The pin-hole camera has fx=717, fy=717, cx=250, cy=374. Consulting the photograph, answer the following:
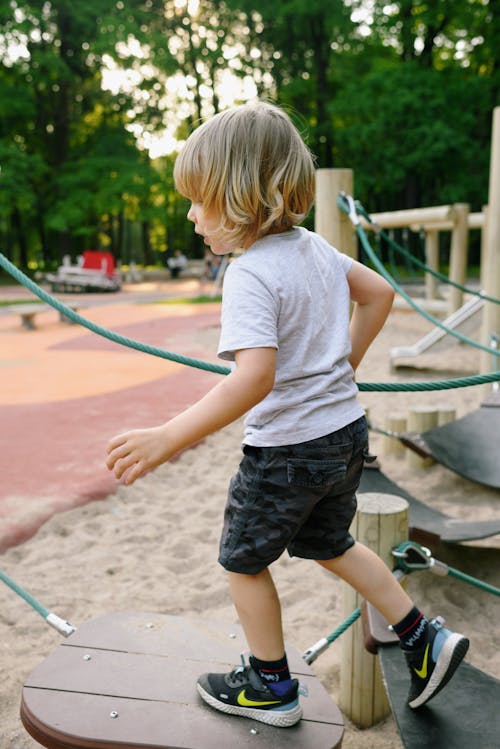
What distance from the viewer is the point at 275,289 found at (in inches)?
55.5

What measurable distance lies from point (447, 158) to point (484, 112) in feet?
10.7

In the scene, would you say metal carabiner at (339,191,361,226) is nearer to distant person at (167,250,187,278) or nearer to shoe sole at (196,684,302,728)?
shoe sole at (196,684,302,728)

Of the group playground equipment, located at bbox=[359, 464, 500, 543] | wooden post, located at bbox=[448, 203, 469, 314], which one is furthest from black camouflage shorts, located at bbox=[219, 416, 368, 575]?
wooden post, located at bbox=[448, 203, 469, 314]

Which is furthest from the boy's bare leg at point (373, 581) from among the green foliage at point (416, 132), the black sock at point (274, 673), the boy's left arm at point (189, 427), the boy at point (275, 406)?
the green foliage at point (416, 132)

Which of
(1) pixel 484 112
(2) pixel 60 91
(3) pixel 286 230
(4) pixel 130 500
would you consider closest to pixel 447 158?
(1) pixel 484 112

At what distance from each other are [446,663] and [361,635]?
0.60 metres

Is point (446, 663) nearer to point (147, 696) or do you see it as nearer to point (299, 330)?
point (147, 696)

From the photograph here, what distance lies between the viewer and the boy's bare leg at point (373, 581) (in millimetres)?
1692

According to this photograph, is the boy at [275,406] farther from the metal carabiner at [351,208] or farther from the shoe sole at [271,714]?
the metal carabiner at [351,208]

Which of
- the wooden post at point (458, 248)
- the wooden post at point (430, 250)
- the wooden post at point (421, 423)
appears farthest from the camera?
the wooden post at point (430, 250)

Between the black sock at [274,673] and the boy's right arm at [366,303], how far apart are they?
2.39 ft

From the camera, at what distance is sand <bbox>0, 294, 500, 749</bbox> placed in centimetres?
265

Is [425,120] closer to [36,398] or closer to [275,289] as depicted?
[36,398]

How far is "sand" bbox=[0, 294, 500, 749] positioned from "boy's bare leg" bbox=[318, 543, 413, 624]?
0.77 meters
